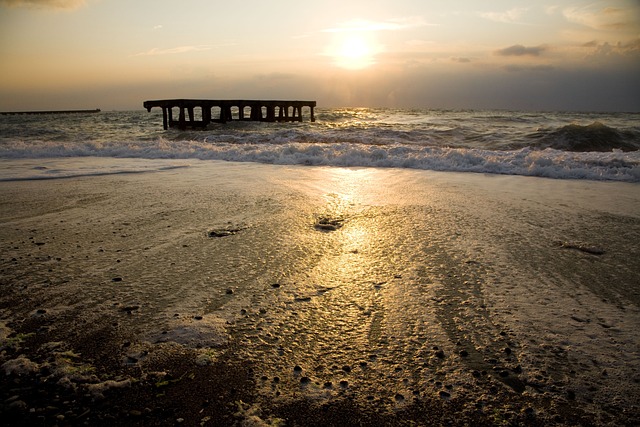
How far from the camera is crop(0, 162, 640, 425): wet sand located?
152cm

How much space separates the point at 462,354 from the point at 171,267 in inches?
78.4

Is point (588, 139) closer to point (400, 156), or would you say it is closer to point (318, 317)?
point (400, 156)

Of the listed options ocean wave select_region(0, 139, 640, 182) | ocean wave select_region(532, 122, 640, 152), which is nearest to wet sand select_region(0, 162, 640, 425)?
ocean wave select_region(0, 139, 640, 182)

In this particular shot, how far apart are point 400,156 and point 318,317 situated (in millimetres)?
7318

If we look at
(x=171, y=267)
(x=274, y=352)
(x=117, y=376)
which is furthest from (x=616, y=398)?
(x=171, y=267)

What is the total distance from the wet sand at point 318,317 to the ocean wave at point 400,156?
10.7ft

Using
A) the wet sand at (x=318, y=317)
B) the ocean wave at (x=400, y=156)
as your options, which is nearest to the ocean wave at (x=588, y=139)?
the ocean wave at (x=400, y=156)

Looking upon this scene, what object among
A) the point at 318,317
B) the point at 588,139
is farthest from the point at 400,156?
the point at 588,139

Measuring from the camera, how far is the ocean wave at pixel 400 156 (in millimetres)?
7355

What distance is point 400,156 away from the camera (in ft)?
29.4

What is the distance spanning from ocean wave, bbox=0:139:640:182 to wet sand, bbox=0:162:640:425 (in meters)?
3.27

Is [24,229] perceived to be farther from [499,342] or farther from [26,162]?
[26,162]

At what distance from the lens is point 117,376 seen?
5.43ft

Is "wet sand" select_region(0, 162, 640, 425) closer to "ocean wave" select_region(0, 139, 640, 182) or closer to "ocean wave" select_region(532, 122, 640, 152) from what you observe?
"ocean wave" select_region(0, 139, 640, 182)
